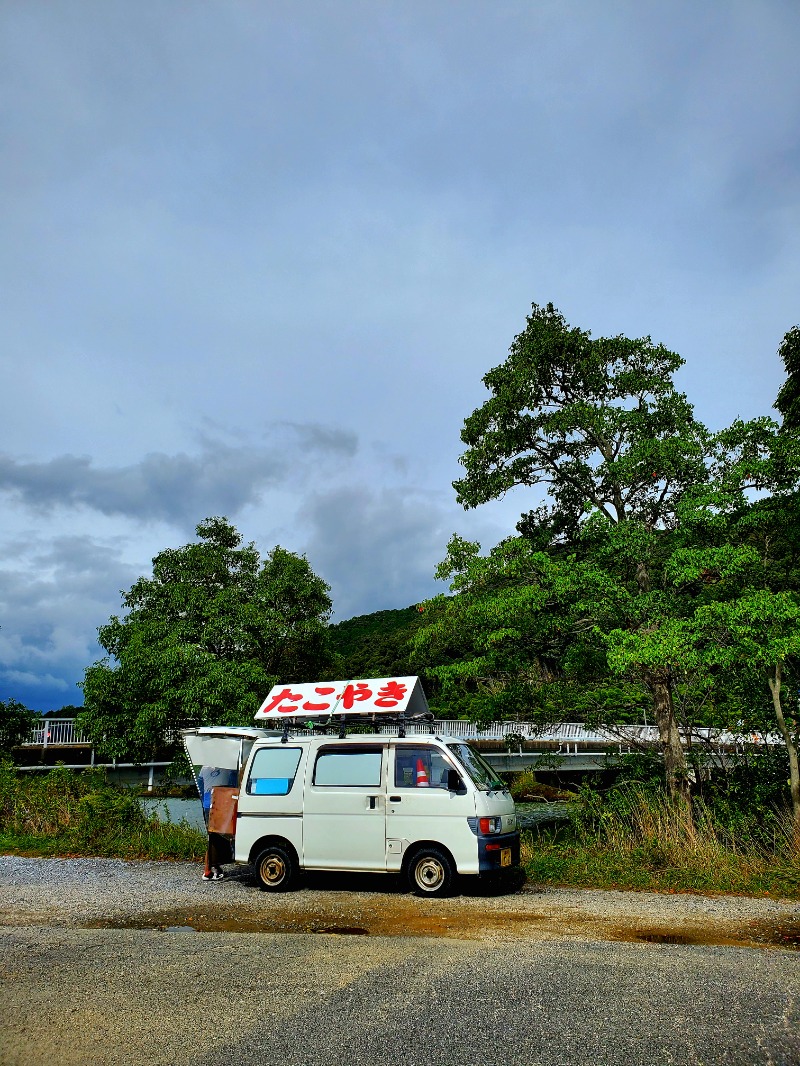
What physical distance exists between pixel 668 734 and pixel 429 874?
25.4 feet

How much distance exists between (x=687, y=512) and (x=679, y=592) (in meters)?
1.96

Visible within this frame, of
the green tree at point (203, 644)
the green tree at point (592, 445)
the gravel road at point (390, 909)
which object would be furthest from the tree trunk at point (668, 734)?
the green tree at point (203, 644)

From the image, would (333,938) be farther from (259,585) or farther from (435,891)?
(259,585)

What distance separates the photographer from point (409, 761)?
32.6 ft

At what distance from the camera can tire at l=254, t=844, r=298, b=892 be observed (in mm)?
10031

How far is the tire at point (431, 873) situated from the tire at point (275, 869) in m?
1.60

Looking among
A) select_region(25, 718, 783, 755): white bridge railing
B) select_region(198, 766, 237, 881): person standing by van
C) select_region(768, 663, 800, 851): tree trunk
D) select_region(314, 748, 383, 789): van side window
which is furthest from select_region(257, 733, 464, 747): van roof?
select_region(25, 718, 783, 755): white bridge railing

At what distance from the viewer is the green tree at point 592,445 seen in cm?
1540

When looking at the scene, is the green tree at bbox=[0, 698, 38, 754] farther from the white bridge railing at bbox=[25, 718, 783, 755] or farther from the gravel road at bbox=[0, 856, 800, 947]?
the gravel road at bbox=[0, 856, 800, 947]

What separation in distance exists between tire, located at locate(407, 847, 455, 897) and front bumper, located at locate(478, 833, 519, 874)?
0.40m

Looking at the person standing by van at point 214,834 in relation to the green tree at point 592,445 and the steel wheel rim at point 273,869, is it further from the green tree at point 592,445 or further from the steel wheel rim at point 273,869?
the green tree at point 592,445

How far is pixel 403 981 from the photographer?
5.91 meters

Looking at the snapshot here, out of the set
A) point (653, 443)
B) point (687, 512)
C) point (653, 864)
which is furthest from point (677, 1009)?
point (653, 443)

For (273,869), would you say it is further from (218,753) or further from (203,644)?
(203,644)
